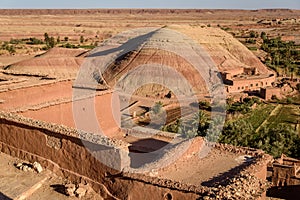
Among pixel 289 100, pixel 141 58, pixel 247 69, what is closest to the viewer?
pixel 289 100

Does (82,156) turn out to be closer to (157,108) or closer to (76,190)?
(76,190)

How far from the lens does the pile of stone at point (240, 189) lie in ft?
25.9

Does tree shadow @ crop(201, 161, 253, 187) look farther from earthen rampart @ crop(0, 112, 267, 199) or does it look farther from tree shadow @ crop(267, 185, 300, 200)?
tree shadow @ crop(267, 185, 300, 200)

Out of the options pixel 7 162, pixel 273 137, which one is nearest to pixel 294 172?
pixel 273 137

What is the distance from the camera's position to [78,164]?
33.6 feet

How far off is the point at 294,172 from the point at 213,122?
29.7 feet

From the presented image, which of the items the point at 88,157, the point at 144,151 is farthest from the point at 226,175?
the point at 88,157

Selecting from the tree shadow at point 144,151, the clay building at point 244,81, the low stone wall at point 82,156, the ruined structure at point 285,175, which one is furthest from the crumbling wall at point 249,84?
the low stone wall at point 82,156

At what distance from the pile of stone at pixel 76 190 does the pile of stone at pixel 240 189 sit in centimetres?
320

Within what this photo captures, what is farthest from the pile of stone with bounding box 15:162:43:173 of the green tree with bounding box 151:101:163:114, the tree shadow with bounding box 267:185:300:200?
the green tree with bounding box 151:101:163:114

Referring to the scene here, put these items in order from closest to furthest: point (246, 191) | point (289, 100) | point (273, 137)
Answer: point (246, 191), point (273, 137), point (289, 100)

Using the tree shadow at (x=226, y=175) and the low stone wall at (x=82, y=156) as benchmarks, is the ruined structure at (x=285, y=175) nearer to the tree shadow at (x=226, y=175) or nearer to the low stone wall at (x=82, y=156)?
the tree shadow at (x=226, y=175)

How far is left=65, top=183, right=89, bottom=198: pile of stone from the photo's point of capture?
381 inches

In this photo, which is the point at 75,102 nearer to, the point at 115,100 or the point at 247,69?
the point at 115,100
